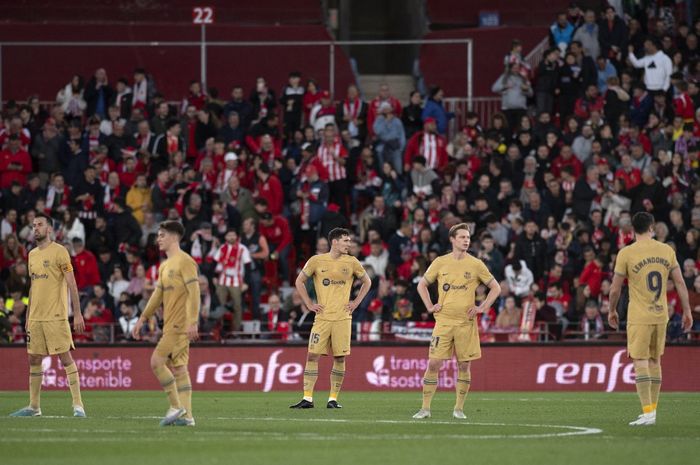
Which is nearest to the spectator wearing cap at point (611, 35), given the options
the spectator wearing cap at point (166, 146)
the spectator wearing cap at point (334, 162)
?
the spectator wearing cap at point (334, 162)

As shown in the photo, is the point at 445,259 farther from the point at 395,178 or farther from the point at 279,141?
the point at 279,141

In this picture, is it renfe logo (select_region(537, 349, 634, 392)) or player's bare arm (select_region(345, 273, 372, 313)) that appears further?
renfe logo (select_region(537, 349, 634, 392))

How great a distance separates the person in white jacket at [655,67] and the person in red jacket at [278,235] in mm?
8444

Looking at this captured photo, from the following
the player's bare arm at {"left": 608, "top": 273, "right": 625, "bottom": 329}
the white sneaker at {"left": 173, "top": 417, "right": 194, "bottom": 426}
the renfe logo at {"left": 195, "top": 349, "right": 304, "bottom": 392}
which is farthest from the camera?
the renfe logo at {"left": 195, "top": 349, "right": 304, "bottom": 392}

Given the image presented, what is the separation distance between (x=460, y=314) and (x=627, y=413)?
274 cm

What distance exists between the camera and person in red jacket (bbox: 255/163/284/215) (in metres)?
29.7

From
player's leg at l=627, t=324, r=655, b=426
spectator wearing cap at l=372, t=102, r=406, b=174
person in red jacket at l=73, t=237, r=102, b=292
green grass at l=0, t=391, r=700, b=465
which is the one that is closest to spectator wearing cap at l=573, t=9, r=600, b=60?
spectator wearing cap at l=372, t=102, r=406, b=174

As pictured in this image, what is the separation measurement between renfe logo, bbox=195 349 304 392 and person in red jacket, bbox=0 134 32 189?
7092 millimetres

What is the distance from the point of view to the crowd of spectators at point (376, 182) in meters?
27.2

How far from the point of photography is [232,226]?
29188 mm

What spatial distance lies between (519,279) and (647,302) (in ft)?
35.4

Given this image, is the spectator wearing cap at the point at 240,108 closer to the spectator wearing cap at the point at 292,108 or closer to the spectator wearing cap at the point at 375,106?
the spectator wearing cap at the point at 292,108

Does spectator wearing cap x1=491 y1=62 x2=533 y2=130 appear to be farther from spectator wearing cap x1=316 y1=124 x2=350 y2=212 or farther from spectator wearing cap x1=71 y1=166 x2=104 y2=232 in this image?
spectator wearing cap x1=71 y1=166 x2=104 y2=232

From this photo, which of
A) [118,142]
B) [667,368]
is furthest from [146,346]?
[667,368]
